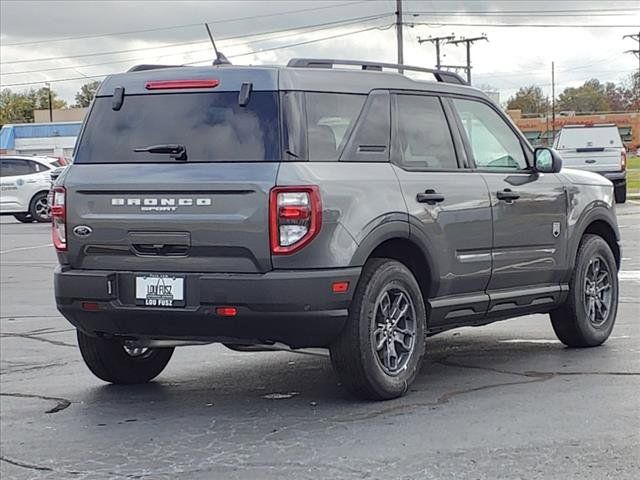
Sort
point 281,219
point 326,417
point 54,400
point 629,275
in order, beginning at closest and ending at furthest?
point 281,219 < point 326,417 < point 54,400 < point 629,275

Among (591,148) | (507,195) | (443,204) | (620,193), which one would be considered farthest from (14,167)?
(443,204)

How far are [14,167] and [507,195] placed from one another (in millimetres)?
21999

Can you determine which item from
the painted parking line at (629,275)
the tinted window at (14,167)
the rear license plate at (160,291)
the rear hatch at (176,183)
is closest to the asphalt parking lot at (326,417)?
the rear license plate at (160,291)

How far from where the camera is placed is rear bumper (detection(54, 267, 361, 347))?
6.13 m

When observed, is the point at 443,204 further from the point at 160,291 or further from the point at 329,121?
the point at 160,291

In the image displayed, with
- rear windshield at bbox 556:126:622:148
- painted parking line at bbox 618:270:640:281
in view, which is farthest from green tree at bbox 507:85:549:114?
painted parking line at bbox 618:270:640:281

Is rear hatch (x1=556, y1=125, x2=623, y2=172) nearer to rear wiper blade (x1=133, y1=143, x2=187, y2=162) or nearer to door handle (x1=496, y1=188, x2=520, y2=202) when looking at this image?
door handle (x1=496, y1=188, x2=520, y2=202)

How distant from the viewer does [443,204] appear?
706 cm

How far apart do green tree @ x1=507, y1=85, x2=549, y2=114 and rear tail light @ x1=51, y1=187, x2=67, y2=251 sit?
308 feet

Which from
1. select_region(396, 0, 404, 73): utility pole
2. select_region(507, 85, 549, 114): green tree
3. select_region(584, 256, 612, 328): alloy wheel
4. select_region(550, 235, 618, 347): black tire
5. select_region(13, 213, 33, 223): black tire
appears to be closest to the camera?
select_region(550, 235, 618, 347): black tire

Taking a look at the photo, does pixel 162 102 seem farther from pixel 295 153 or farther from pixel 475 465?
pixel 475 465

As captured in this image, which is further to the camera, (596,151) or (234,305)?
(596,151)

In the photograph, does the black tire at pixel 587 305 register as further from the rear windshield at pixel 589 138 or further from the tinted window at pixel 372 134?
the rear windshield at pixel 589 138

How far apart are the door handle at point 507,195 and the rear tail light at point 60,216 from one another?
281cm
